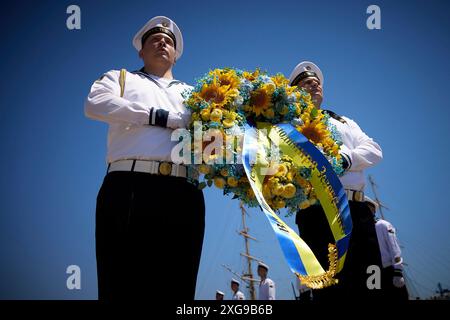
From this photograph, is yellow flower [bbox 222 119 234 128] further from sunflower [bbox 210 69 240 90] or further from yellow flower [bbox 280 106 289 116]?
yellow flower [bbox 280 106 289 116]

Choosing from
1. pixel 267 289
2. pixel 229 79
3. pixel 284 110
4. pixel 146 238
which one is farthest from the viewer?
pixel 267 289

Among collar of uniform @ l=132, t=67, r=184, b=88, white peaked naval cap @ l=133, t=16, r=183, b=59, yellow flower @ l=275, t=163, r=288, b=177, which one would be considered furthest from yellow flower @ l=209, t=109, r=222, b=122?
white peaked naval cap @ l=133, t=16, r=183, b=59

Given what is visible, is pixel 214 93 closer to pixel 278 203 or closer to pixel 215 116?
pixel 215 116

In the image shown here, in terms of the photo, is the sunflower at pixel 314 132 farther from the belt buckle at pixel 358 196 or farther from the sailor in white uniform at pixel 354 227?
the belt buckle at pixel 358 196

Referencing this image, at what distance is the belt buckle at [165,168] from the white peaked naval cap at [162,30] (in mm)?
1406

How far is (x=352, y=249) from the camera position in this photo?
415 cm

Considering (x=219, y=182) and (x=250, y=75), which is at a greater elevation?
(x=250, y=75)

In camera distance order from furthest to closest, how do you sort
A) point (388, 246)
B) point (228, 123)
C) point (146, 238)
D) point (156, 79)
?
1. point (388, 246)
2. point (156, 79)
3. point (228, 123)
4. point (146, 238)

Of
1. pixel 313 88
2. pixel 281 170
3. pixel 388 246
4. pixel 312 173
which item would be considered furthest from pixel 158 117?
pixel 388 246

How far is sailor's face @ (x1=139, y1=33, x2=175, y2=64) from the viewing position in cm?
380

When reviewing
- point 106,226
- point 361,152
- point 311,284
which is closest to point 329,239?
point 361,152

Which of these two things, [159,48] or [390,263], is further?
[390,263]

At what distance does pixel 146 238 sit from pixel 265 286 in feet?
30.5
